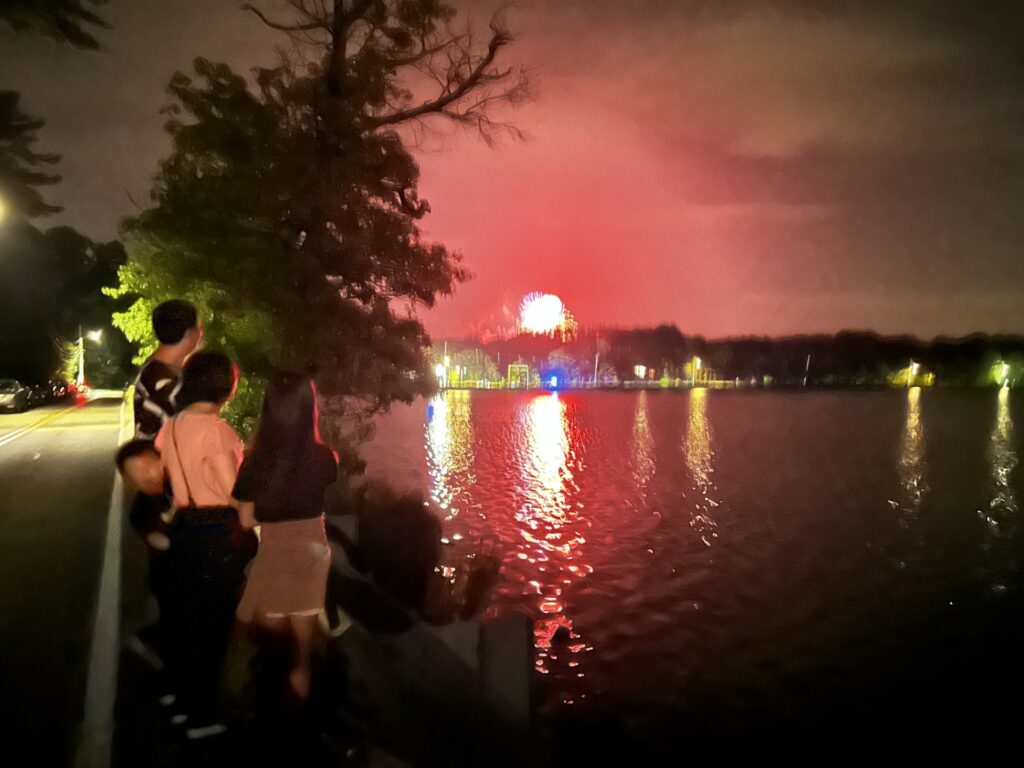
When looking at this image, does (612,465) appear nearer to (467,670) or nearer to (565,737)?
(565,737)

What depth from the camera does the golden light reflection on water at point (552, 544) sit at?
34.7ft

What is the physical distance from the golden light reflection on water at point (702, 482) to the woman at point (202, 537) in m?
14.3

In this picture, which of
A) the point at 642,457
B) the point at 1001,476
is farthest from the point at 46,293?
the point at 1001,476

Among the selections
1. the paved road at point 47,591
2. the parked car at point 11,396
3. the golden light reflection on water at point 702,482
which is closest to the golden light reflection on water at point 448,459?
the paved road at point 47,591

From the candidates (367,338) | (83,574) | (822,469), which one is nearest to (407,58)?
(367,338)

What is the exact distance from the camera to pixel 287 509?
4129mm

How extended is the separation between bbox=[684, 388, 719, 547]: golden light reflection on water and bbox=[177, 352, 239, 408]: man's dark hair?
1472 cm

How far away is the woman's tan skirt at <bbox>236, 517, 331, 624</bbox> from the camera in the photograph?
420cm

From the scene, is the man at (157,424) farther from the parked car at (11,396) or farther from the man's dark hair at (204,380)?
the parked car at (11,396)

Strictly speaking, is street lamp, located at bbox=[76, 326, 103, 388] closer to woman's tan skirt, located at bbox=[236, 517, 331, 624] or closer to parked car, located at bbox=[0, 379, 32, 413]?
parked car, located at bbox=[0, 379, 32, 413]

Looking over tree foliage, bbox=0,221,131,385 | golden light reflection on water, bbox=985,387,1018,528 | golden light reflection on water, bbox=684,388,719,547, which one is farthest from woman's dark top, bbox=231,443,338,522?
tree foliage, bbox=0,221,131,385

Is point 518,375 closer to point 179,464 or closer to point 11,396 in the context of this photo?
point 11,396

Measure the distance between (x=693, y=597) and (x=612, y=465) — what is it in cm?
1675

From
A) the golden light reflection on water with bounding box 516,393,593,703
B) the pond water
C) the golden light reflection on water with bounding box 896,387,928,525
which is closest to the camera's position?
the pond water
